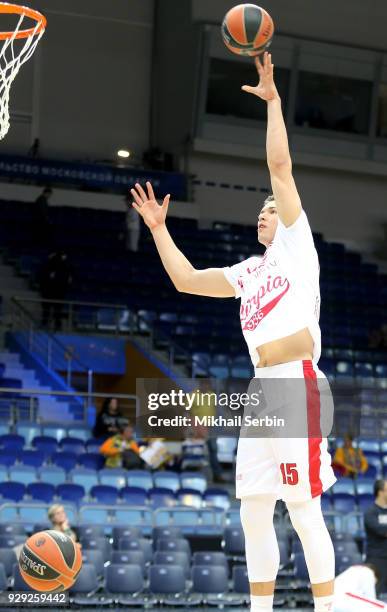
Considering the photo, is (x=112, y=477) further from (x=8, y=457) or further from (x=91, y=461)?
(x=8, y=457)

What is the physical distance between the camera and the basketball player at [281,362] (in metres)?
4.60

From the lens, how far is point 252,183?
83.7 ft

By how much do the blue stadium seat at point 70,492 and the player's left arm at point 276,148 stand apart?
8701 millimetres

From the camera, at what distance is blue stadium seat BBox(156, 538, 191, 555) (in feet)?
38.5

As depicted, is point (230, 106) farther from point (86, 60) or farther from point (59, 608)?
point (59, 608)

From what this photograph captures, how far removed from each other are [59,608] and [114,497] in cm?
294

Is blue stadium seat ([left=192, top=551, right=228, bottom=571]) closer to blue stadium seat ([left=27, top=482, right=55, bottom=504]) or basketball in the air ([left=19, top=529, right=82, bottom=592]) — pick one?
blue stadium seat ([left=27, top=482, right=55, bottom=504])

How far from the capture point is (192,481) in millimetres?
14164

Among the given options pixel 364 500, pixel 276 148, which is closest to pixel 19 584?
pixel 364 500

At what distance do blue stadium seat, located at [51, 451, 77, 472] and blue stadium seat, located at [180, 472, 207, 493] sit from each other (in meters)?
1.47

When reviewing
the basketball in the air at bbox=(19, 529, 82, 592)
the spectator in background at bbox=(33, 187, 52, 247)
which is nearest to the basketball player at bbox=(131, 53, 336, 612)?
the basketball in the air at bbox=(19, 529, 82, 592)

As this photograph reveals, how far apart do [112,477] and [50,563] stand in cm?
706

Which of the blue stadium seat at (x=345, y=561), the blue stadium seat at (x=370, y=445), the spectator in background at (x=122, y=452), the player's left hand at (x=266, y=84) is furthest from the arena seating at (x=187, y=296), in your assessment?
the player's left hand at (x=266, y=84)

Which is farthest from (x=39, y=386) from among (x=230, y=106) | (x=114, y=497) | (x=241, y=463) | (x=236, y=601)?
(x=241, y=463)
